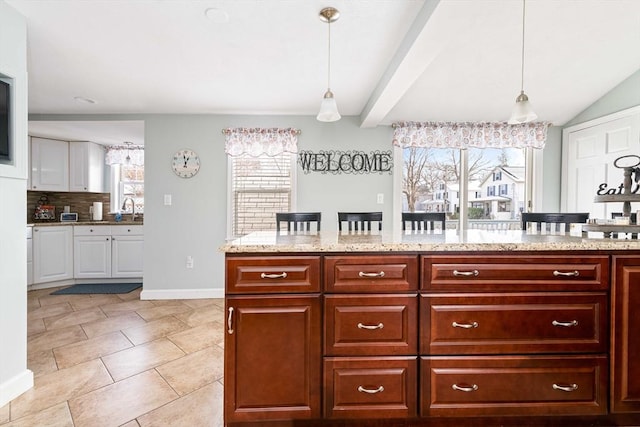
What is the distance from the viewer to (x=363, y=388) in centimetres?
139

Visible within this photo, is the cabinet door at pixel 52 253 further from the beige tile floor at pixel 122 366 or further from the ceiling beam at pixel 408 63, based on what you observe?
the ceiling beam at pixel 408 63

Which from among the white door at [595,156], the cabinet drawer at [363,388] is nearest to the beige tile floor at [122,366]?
the cabinet drawer at [363,388]

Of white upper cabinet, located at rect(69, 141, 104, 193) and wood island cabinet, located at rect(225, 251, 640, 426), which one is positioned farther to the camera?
white upper cabinet, located at rect(69, 141, 104, 193)

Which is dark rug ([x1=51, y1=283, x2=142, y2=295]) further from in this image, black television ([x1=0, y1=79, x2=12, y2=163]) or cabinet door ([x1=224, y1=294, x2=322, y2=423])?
cabinet door ([x1=224, y1=294, x2=322, y2=423])

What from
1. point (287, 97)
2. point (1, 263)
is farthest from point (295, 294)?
point (287, 97)

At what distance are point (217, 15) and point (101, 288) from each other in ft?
12.8

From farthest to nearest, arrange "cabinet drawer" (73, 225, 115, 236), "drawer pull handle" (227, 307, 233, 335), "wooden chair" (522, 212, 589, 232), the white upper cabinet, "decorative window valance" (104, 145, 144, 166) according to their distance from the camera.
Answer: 1. "decorative window valance" (104, 145, 144, 166)
2. the white upper cabinet
3. "cabinet drawer" (73, 225, 115, 236)
4. "wooden chair" (522, 212, 589, 232)
5. "drawer pull handle" (227, 307, 233, 335)

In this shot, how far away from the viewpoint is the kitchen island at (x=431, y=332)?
138cm

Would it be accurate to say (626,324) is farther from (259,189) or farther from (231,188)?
(231,188)

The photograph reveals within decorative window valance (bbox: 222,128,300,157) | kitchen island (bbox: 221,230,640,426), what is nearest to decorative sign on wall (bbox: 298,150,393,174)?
decorative window valance (bbox: 222,128,300,157)

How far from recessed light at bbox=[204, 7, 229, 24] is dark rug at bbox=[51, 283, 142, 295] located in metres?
3.51

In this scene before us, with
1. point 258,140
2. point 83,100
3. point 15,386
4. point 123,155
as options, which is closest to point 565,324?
point 15,386

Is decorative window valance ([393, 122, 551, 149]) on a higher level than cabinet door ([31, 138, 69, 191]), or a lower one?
higher

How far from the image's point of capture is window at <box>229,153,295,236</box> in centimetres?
378
